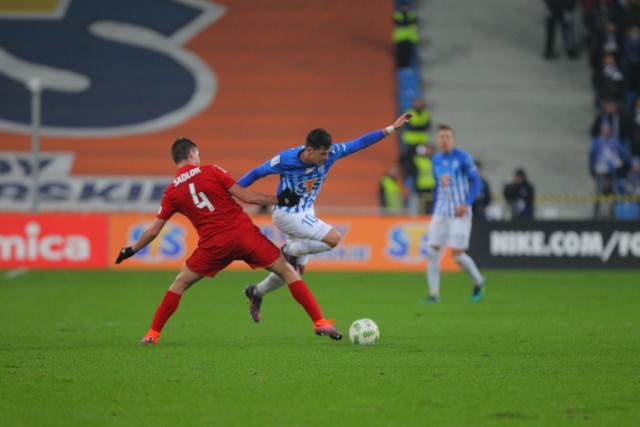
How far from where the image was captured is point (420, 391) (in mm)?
7344

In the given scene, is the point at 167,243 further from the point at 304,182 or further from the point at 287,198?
the point at 287,198

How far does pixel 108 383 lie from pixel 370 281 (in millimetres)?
11964

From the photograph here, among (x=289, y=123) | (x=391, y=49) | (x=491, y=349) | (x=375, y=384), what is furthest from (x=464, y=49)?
(x=375, y=384)

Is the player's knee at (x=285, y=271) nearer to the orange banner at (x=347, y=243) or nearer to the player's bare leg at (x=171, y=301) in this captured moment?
the player's bare leg at (x=171, y=301)

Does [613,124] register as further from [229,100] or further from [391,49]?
[229,100]

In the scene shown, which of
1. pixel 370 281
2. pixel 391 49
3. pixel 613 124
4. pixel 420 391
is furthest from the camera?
pixel 391 49

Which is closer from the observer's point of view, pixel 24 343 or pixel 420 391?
pixel 420 391

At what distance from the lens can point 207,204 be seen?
9938 millimetres

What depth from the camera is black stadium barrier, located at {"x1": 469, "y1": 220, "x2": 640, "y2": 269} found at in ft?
72.2

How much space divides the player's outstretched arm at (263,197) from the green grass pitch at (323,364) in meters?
1.28

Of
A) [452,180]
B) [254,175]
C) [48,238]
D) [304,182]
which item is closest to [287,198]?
[254,175]

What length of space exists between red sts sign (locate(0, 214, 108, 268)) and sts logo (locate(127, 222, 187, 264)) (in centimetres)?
66

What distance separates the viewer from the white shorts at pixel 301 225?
1070 centimetres

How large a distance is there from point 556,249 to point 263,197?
13481 mm
